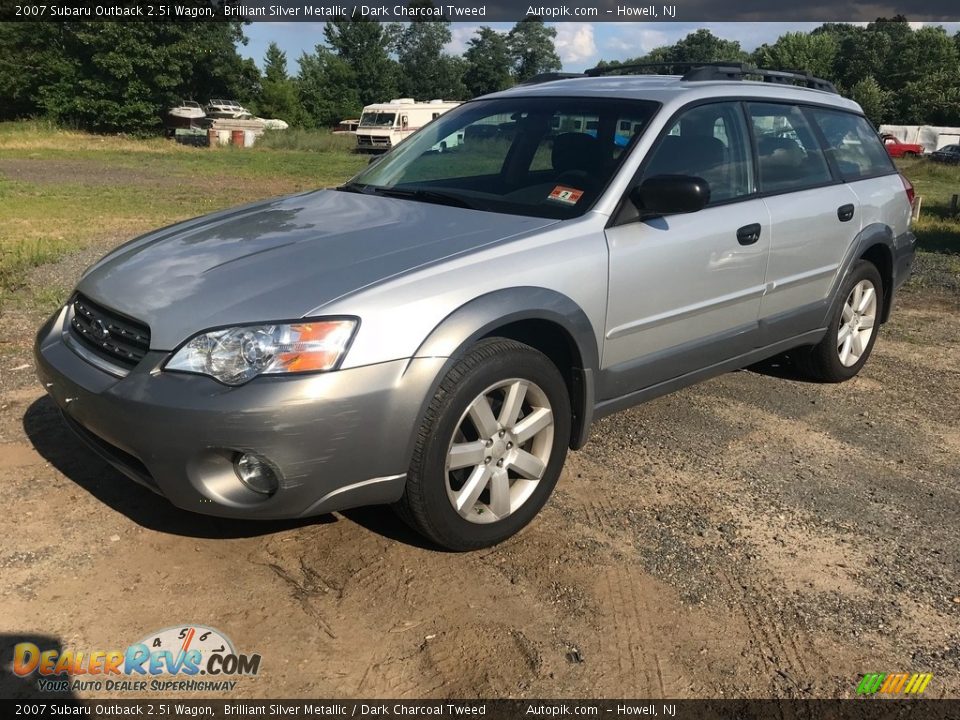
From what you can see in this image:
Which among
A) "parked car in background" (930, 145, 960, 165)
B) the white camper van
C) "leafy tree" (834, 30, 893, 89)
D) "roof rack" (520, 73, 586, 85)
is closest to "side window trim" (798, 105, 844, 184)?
"roof rack" (520, 73, 586, 85)

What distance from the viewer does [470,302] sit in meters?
2.79

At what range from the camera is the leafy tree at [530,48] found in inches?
3391

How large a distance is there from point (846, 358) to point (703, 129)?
2.06 m

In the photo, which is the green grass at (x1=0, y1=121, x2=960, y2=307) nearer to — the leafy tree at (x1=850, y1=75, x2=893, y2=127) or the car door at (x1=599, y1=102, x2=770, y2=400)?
the car door at (x1=599, y1=102, x2=770, y2=400)

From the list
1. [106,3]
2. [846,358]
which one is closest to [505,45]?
[106,3]

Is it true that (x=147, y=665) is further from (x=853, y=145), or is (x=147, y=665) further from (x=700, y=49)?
(x=700, y=49)

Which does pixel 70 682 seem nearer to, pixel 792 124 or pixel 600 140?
pixel 600 140

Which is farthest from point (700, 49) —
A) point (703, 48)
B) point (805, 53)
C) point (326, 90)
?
point (326, 90)

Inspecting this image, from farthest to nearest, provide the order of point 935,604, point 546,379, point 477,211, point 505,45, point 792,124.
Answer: point 505,45
point 792,124
point 477,211
point 546,379
point 935,604

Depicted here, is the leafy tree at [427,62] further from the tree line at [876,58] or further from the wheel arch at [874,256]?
the wheel arch at [874,256]

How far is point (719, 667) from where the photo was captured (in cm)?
247

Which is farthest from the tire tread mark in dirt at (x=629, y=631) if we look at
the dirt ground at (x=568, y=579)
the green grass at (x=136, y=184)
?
the green grass at (x=136, y=184)

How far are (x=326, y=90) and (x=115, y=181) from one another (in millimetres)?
49562

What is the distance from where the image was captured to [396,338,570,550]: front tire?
2717 mm
